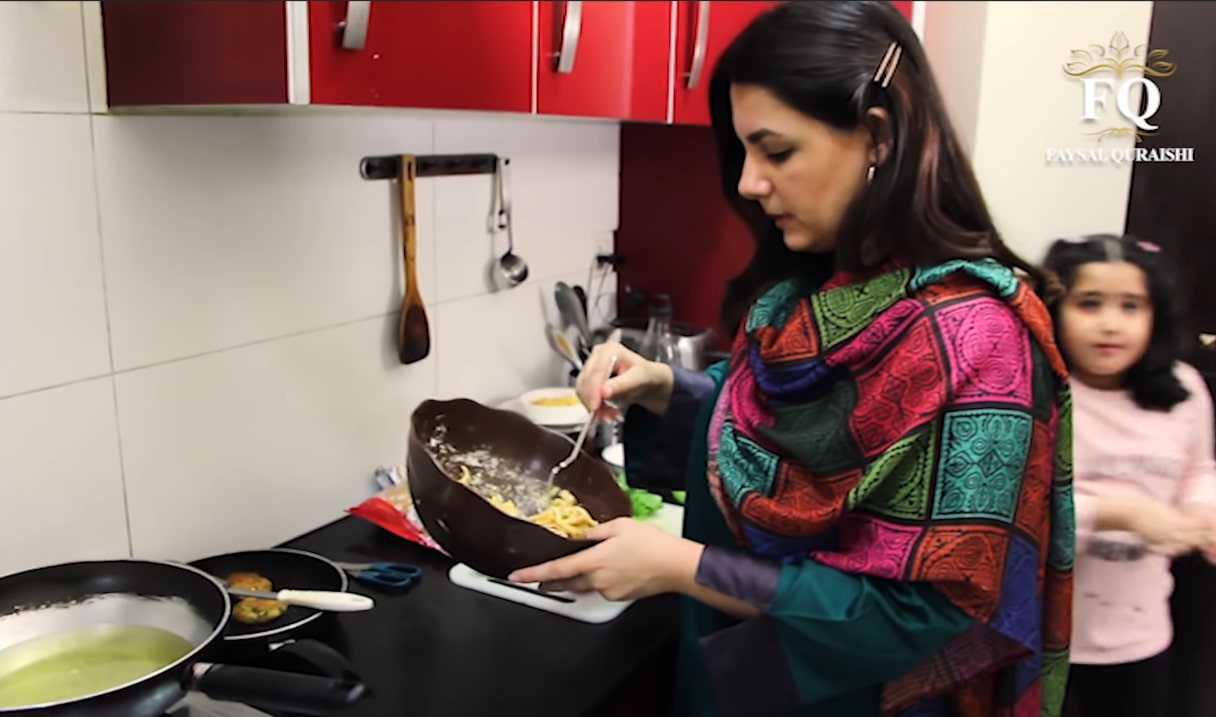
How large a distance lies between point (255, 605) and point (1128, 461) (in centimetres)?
100

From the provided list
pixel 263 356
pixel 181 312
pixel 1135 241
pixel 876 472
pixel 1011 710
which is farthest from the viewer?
pixel 263 356

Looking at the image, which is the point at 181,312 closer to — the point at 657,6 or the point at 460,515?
the point at 460,515

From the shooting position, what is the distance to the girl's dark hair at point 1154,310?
1056 millimetres

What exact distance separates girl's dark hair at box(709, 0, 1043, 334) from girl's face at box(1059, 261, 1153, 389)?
169 mm

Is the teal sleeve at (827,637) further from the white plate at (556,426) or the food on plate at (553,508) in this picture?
the white plate at (556,426)

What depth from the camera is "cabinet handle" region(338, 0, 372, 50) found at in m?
0.93

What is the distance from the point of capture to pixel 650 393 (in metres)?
1.27

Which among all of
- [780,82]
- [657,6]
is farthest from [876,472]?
[657,6]

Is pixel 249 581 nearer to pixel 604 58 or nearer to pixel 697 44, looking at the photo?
pixel 604 58

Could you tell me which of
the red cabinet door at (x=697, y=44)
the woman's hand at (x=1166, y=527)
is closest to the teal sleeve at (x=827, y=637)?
the woman's hand at (x=1166, y=527)

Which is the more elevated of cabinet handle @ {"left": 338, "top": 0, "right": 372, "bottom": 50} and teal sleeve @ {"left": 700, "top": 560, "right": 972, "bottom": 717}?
cabinet handle @ {"left": 338, "top": 0, "right": 372, "bottom": 50}

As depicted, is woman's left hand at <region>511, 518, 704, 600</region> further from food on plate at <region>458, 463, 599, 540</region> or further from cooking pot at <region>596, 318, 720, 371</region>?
cooking pot at <region>596, 318, 720, 371</region>

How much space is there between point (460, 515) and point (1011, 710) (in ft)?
1.92

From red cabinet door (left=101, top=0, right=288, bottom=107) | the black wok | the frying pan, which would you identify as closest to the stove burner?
the black wok
